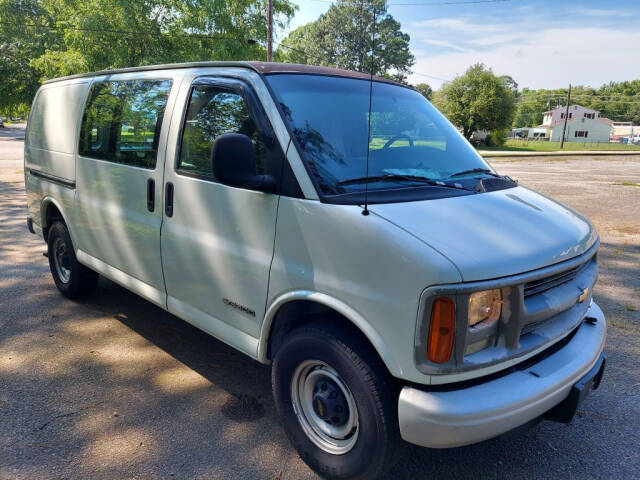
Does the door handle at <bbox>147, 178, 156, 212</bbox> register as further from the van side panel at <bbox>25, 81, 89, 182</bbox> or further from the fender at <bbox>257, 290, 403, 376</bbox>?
the van side panel at <bbox>25, 81, 89, 182</bbox>

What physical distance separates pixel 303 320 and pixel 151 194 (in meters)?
1.47

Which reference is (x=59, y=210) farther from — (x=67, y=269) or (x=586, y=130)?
(x=586, y=130)

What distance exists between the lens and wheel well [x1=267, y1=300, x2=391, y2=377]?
234 centimetres

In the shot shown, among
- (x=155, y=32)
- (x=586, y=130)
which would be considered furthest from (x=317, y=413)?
(x=586, y=130)

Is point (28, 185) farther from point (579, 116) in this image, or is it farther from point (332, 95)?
point (579, 116)

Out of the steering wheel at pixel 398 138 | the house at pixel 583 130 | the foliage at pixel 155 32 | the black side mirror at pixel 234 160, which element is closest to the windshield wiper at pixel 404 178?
the steering wheel at pixel 398 138

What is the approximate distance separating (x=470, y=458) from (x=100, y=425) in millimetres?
2130

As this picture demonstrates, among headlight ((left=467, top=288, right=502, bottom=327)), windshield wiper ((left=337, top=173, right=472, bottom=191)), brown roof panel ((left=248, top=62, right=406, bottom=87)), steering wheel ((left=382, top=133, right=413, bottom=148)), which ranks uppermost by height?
brown roof panel ((left=248, top=62, right=406, bottom=87))

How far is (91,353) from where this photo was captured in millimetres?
3859

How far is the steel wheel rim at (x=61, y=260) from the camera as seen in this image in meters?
4.94

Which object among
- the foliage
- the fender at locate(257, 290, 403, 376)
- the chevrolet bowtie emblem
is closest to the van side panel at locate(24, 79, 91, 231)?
the fender at locate(257, 290, 403, 376)

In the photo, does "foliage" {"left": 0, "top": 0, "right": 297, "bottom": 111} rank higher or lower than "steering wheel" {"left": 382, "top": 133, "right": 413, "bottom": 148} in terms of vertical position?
higher

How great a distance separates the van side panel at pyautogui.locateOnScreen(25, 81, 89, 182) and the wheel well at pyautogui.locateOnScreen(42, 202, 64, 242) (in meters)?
0.35

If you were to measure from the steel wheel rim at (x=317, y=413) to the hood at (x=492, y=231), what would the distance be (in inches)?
31.2
